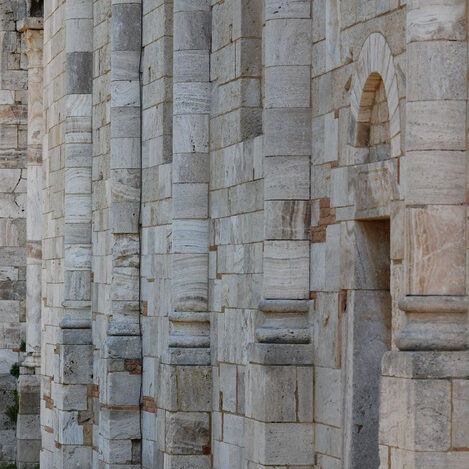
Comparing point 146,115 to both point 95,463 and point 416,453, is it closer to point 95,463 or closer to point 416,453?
point 95,463

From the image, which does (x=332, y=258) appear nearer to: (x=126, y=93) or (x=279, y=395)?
(x=279, y=395)

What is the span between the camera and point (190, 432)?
1443 centimetres

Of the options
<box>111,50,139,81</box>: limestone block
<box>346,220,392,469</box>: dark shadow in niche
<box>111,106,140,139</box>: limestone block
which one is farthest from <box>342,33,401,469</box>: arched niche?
<box>111,50,139,81</box>: limestone block

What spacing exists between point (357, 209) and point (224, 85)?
10.2 feet

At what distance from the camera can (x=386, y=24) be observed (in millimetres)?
11055

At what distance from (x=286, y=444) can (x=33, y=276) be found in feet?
33.8

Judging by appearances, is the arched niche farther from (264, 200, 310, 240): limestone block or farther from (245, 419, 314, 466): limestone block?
(264, 200, 310, 240): limestone block

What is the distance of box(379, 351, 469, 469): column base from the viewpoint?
31.9 feet

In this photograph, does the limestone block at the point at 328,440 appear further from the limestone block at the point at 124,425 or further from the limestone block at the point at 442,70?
the limestone block at the point at 124,425

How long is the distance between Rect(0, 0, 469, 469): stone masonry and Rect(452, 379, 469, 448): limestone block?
0.01 meters

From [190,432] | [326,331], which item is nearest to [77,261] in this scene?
[190,432]

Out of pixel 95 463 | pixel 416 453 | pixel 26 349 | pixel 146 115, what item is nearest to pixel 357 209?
pixel 416 453

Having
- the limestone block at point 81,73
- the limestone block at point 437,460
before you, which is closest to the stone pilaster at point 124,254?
the limestone block at point 81,73

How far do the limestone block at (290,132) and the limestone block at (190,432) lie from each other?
294cm
